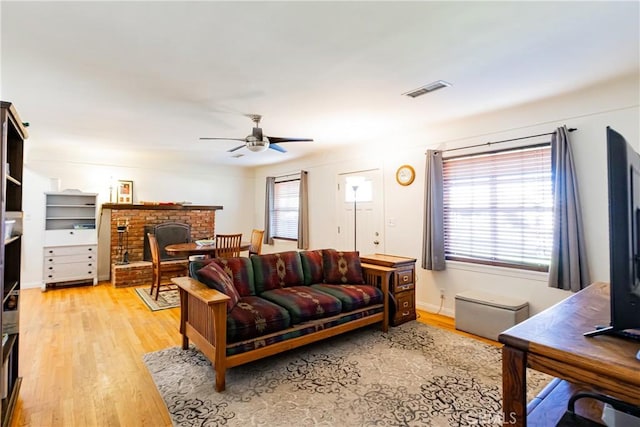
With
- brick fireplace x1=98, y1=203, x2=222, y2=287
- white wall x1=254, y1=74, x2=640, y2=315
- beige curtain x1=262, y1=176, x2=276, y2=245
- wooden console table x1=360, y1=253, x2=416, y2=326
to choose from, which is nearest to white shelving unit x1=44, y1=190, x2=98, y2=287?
brick fireplace x1=98, y1=203, x2=222, y2=287

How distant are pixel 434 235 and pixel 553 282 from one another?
1310 mm

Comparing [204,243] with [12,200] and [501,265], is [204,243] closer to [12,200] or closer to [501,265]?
[12,200]

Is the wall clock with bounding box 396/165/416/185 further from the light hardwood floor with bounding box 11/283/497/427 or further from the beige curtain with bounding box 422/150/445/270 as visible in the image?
the light hardwood floor with bounding box 11/283/497/427

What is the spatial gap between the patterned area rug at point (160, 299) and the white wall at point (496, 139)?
105 inches

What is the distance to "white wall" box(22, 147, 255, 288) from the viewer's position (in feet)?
18.5

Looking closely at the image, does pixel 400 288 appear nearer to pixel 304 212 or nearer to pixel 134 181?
pixel 304 212

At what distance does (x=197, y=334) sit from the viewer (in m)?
2.75

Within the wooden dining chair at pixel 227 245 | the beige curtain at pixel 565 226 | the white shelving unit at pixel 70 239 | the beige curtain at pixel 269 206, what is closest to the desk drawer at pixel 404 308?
the beige curtain at pixel 565 226

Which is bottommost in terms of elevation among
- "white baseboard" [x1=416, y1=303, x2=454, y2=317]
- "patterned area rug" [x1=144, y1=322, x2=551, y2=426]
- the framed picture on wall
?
"patterned area rug" [x1=144, y1=322, x2=551, y2=426]

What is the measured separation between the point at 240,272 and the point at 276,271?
417 millimetres

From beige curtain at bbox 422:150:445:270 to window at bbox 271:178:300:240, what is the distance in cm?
316

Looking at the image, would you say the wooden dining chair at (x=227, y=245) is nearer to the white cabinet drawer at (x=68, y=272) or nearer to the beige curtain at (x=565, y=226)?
the white cabinet drawer at (x=68, y=272)

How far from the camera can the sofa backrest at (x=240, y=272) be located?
3139 mm

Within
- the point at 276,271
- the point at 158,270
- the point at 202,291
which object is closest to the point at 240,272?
the point at 276,271
